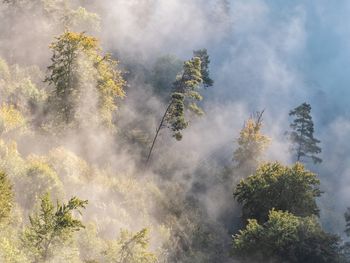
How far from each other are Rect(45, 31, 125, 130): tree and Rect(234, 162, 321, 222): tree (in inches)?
717

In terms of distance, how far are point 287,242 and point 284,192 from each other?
8.00 metres

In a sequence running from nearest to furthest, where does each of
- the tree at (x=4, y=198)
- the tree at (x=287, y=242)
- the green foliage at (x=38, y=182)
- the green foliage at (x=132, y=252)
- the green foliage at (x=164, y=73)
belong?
the tree at (x=4, y=198) < the green foliage at (x=132, y=252) < the green foliage at (x=38, y=182) < the tree at (x=287, y=242) < the green foliage at (x=164, y=73)

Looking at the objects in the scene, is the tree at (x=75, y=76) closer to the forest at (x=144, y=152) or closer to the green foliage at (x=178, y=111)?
the forest at (x=144, y=152)

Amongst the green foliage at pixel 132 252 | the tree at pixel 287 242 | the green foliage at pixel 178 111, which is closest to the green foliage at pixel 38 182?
the green foliage at pixel 132 252

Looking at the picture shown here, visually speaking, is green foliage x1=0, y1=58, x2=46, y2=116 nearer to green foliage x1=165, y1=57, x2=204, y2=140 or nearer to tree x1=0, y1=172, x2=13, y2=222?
green foliage x1=165, y1=57, x2=204, y2=140

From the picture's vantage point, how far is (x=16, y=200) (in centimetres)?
3550

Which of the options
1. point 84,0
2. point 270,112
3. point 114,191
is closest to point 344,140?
point 270,112

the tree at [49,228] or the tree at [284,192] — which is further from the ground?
the tree at [284,192]

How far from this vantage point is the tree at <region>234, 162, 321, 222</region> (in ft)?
158

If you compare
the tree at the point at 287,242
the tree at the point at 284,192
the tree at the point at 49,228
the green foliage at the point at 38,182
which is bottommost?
the tree at the point at 49,228

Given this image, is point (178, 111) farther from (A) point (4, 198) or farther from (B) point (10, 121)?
(A) point (4, 198)

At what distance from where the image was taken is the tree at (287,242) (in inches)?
1615

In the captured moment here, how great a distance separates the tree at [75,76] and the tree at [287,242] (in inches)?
743

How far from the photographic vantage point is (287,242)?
1624 inches
